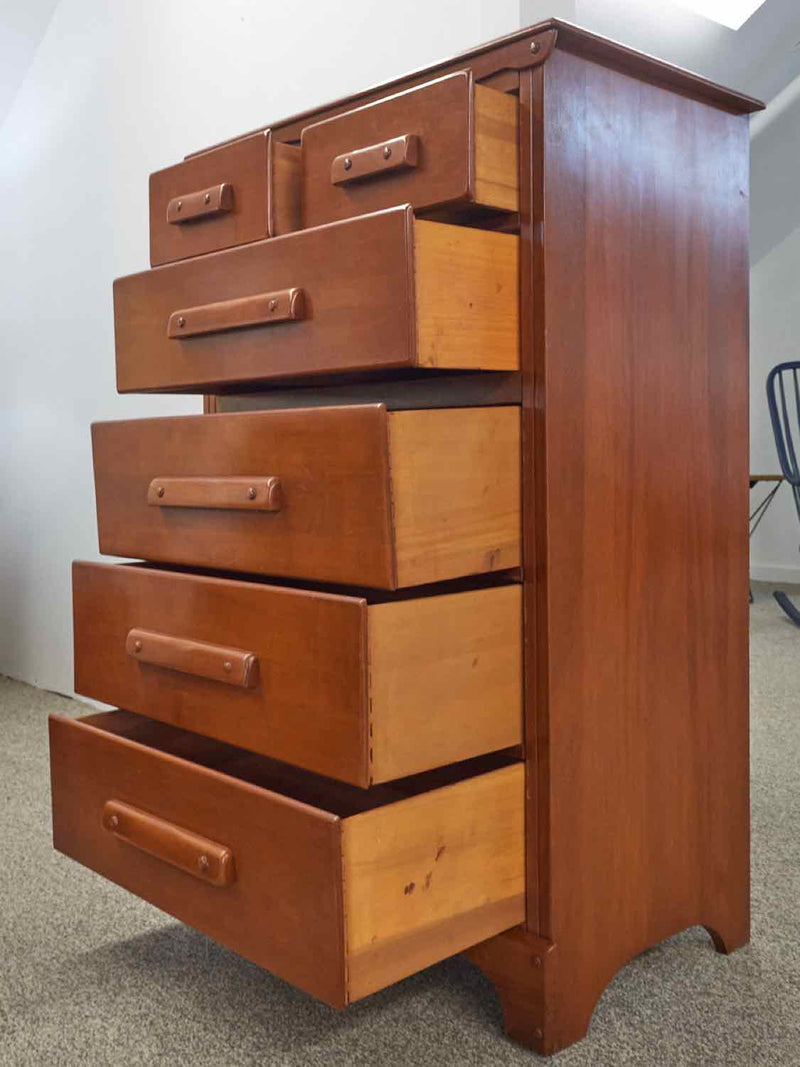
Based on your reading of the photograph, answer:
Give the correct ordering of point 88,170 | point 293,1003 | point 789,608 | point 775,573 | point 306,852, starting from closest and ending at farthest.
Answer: point 306,852 → point 293,1003 → point 88,170 → point 789,608 → point 775,573

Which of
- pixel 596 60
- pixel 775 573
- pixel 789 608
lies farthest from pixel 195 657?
pixel 775 573

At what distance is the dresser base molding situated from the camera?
37.9 inches

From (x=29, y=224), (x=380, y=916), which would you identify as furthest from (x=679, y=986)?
(x=29, y=224)

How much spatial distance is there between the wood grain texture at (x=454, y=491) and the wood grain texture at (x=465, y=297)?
0.04 meters

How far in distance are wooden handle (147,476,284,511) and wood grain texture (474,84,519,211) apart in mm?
288

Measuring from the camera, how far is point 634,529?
1039 mm

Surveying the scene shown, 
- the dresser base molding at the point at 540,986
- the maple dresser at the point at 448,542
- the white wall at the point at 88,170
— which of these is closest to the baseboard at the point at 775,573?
the white wall at the point at 88,170

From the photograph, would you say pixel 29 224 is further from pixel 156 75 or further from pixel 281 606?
pixel 281 606

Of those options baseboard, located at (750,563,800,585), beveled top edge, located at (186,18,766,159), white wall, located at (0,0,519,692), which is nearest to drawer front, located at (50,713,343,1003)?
beveled top edge, located at (186,18,766,159)

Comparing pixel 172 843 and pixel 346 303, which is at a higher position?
pixel 346 303

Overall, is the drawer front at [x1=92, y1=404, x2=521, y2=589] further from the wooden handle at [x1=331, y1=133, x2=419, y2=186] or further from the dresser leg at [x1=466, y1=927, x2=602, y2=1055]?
the dresser leg at [x1=466, y1=927, x2=602, y2=1055]

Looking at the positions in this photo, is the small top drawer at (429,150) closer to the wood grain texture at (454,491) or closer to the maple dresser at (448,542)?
the maple dresser at (448,542)

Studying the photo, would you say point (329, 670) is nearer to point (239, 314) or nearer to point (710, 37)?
point (239, 314)

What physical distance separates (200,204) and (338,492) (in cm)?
38
